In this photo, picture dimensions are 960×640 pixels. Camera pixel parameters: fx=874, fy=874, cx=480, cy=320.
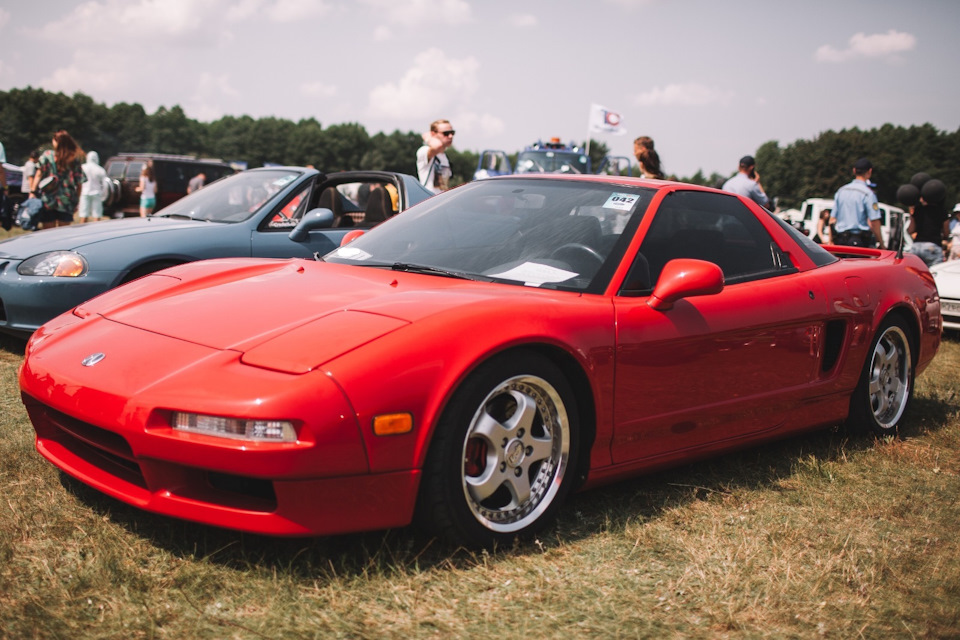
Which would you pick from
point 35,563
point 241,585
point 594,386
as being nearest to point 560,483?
point 594,386

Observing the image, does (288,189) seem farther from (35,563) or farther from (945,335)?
(945,335)

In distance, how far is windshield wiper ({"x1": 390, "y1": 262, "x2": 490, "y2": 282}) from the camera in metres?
3.12

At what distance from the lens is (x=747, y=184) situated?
320 inches

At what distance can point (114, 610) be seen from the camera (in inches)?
83.7

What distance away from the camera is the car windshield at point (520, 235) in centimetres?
313

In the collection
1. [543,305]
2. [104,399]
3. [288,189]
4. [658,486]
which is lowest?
[658,486]

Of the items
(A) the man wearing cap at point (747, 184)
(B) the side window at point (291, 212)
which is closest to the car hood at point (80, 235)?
(B) the side window at point (291, 212)

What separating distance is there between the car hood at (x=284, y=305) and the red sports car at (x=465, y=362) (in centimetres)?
1

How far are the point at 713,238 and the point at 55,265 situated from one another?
12.1 ft

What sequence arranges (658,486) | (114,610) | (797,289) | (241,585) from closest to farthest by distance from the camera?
(114,610) < (241,585) < (658,486) < (797,289)

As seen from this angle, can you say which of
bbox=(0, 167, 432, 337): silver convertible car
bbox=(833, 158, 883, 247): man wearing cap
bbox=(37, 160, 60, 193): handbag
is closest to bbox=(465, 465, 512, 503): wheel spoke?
bbox=(0, 167, 432, 337): silver convertible car

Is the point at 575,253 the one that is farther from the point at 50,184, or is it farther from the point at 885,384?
the point at 50,184

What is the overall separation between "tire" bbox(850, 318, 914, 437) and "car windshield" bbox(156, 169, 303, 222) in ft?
13.2

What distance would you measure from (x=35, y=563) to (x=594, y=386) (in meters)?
1.68
